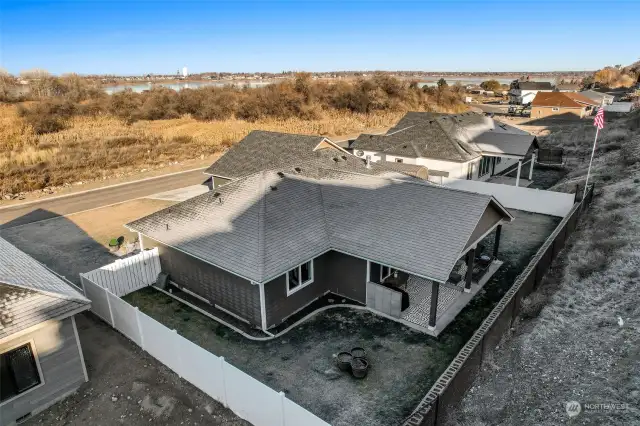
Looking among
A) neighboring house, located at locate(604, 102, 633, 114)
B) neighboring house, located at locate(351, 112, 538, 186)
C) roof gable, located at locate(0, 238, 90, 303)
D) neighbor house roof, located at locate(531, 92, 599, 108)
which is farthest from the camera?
neighboring house, located at locate(604, 102, 633, 114)

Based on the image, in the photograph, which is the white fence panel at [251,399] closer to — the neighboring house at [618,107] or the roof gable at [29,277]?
the roof gable at [29,277]

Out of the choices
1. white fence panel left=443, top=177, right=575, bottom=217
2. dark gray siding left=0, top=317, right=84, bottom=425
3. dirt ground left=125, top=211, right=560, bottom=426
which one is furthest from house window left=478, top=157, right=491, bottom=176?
dark gray siding left=0, top=317, right=84, bottom=425

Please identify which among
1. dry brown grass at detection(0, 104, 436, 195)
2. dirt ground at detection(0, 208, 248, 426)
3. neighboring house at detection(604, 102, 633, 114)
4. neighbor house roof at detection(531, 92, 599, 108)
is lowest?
dirt ground at detection(0, 208, 248, 426)

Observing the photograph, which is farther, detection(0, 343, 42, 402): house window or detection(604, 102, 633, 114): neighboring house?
detection(604, 102, 633, 114): neighboring house

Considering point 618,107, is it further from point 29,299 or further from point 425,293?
point 29,299

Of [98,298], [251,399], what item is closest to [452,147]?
[98,298]

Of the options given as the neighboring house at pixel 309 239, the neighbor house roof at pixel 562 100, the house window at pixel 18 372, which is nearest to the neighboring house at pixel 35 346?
the house window at pixel 18 372

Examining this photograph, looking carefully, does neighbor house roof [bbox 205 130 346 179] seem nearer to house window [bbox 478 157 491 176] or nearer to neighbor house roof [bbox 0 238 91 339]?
house window [bbox 478 157 491 176]
